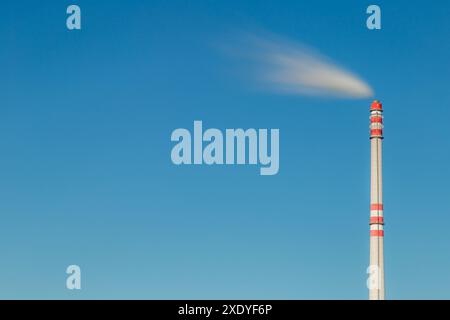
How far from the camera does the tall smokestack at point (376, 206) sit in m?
81.8

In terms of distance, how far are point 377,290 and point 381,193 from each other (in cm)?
929

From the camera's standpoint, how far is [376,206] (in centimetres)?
8275

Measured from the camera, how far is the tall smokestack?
268 ft
